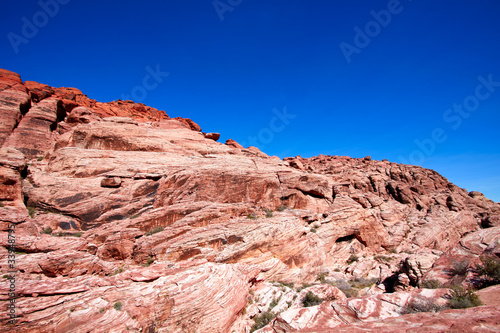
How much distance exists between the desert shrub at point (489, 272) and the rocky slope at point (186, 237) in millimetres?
1568

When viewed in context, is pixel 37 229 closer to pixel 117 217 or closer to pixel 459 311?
pixel 117 217

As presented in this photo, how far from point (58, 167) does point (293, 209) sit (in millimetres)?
23468

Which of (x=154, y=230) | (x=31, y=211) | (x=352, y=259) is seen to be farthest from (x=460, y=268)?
(x=31, y=211)

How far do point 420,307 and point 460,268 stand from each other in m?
6.06

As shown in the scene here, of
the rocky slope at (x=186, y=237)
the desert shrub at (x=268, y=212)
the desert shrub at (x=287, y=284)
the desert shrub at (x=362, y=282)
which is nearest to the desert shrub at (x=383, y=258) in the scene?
the rocky slope at (x=186, y=237)

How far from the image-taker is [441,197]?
138 feet

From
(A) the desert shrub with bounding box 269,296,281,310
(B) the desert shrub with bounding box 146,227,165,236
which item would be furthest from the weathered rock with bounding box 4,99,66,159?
(A) the desert shrub with bounding box 269,296,281,310

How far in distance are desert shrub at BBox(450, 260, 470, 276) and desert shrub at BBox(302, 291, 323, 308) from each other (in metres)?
7.44

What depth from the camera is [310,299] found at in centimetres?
1288

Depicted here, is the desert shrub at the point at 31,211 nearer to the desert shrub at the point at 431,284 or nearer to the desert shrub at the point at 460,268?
the desert shrub at the point at 431,284

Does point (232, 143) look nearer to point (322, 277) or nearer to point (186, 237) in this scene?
point (186, 237)

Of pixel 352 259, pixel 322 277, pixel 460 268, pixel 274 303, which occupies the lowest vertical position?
pixel 274 303

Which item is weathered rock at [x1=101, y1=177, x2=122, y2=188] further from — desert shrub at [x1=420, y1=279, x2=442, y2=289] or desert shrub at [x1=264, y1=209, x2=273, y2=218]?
desert shrub at [x1=420, y1=279, x2=442, y2=289]

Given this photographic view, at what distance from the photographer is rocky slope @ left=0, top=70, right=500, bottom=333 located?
32.5 ft
